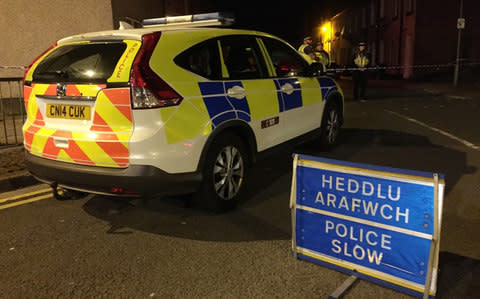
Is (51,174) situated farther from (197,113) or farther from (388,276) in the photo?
(388,276)

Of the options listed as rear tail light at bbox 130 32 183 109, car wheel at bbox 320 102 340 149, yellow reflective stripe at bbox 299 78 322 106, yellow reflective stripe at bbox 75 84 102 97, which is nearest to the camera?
rear tail light at bbox 130 32 183 109

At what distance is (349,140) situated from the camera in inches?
297

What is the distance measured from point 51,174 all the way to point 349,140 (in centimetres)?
508

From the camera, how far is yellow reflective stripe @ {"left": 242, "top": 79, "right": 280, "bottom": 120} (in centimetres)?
448

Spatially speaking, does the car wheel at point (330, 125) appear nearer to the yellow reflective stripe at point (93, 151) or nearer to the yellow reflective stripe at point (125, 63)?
the yellow reflective stripe at point (125, 63)

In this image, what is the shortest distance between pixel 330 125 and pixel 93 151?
401 centimetres

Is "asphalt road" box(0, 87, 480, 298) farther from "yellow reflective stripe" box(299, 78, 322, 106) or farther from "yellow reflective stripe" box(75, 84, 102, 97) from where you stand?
"yellow reflective stripe" box(75, 84, 102, 97)

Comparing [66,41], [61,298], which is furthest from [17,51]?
[61,298]

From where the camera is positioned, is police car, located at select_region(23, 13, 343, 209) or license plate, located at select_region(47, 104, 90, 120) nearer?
police car, located at select_region(23, 13, 343, 209)

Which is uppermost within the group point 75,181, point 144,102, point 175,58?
point 175,58

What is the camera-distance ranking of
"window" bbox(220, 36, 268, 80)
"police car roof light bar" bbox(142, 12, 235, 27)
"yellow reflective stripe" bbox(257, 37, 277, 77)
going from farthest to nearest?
"yellow reflective stripe" bbox(257, 37, 277, 77), "police car roof light bar" bbox(142, 12, 235, 27), "window" bbox(220, 36, 268, 80)

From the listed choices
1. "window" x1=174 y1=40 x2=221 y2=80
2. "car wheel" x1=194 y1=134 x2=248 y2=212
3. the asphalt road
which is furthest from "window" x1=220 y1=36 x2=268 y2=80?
the asphalt road

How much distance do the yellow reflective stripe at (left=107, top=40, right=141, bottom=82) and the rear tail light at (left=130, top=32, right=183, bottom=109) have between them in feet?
0.15

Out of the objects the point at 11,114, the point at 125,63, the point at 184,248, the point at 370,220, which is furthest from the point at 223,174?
the point at 11,114
